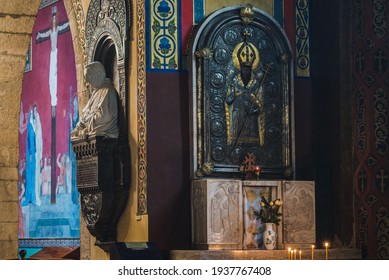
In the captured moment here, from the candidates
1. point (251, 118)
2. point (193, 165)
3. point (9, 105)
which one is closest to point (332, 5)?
point (251, 118)

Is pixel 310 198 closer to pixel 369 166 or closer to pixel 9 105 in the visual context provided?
pixel 369 166

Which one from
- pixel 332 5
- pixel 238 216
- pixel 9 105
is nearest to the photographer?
pixel 9 105

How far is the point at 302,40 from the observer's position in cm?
1133

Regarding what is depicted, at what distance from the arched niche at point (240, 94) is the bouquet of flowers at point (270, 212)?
17.1 inches

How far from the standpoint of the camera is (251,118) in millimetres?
10906

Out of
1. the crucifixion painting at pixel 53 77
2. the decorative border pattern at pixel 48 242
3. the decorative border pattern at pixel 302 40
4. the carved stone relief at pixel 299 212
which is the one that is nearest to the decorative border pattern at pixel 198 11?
the decorative border pattern at pixel 302 40

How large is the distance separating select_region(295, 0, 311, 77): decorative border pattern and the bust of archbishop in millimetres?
1895

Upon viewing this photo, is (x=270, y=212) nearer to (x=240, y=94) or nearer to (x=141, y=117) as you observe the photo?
(x=240, y=94)

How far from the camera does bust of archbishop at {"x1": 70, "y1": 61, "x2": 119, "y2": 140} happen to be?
11.0 meters

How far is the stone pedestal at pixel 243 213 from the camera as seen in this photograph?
406 inches

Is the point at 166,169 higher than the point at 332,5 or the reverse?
the reverse

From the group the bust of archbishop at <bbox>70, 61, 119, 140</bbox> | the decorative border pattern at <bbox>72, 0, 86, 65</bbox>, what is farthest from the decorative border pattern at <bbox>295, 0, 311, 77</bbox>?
the decorative border pattern at <bbox>72, 0, 86, 65</bbox>

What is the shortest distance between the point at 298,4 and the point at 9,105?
3.46 m

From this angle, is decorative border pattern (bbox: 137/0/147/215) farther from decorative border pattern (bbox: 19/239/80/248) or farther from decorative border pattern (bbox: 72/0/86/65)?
decorative border pattern (bbox: 19/239/80/248)
